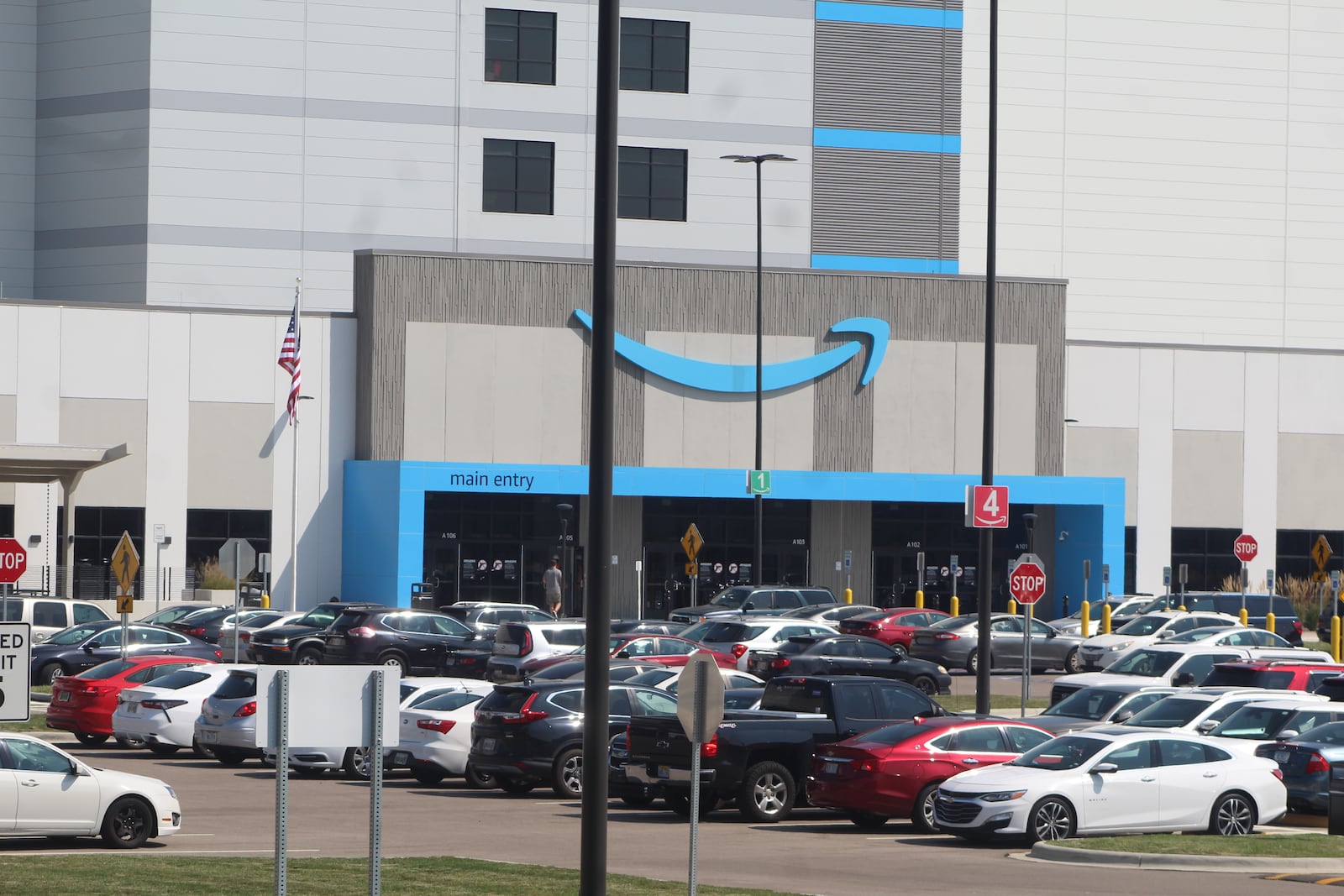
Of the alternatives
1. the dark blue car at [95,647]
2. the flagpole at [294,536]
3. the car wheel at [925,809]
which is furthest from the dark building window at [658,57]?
the car wheel at [925,809]

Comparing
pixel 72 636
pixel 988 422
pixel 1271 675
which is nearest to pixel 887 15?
pixel 72 636

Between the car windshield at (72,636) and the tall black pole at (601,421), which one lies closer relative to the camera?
the tall black pole at (601,421)

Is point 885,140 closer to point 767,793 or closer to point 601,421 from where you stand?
point 767,793

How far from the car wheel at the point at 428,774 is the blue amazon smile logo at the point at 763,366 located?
103 feet

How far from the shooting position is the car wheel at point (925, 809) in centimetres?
2059

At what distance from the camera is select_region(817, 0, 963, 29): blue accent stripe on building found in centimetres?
6359

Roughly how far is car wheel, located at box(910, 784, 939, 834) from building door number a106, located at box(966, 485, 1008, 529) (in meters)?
7.24

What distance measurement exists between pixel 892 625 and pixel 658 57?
26411mm

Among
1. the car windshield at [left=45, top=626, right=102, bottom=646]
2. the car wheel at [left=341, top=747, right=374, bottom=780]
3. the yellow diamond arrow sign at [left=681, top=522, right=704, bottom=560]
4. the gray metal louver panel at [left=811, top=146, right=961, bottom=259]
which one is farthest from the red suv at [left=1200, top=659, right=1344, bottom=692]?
the gray metal louver panel at [left=811, top=146, right=961, bottom=259]

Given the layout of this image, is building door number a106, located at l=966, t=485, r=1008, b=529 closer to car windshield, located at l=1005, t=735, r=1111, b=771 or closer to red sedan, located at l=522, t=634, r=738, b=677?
red sedan, located at l=522, t=634, r=738, b=677

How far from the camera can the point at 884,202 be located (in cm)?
6444

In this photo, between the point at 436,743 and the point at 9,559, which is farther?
the point at 9,559

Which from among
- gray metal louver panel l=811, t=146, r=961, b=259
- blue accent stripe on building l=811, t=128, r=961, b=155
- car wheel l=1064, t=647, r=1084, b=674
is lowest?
car wheel l=1064, t=647, r=1084, b=674

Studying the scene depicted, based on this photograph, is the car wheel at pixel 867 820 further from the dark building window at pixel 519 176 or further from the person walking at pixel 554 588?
the dark building window at pixel 519 176
